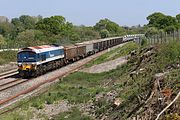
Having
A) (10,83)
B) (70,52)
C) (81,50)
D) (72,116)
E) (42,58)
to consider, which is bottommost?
(10,83)

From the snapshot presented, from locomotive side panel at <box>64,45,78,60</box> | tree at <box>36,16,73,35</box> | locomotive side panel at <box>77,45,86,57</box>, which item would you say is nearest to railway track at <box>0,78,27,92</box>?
locomotive side panel at <box>64,45,78,60</box>

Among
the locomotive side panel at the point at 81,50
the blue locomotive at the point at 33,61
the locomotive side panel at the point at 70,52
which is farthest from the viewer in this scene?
the locomotive side panel at the point at 81,50

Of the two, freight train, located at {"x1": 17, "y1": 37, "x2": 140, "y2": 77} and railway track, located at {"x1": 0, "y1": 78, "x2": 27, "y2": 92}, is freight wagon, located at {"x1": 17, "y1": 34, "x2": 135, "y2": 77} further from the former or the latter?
railway track, located at {"x1": 0, "y1": 78, "x2": 27, "y2": 92}

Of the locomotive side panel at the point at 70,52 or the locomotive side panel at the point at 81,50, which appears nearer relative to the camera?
the locomotive side panel at the point at 70,52

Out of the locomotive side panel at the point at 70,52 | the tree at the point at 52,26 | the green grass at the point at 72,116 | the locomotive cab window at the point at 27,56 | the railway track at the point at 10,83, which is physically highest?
the tree at the point at 52,26

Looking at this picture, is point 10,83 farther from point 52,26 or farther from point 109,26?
point 109,26

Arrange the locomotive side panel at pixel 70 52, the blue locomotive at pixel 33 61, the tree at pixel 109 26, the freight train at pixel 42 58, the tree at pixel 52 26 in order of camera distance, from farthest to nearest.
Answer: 1. the tree at pixel 109 26
2. the tree at pixel 52 26
3. the locomotive side panel at pixel 70 52
4. the freight train at pixel 42 58
5. the blue locomotive at pixel 33 61

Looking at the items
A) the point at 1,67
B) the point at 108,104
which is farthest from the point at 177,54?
the point at 1,67

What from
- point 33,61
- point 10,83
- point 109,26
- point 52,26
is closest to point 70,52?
point 33,61

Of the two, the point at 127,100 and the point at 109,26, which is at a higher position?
the point at 109,26

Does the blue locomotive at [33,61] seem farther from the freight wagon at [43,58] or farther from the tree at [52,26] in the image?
the tree at [52,26]

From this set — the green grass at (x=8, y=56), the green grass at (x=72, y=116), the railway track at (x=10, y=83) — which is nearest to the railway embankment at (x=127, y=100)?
the green grass at (x=72, y=116)

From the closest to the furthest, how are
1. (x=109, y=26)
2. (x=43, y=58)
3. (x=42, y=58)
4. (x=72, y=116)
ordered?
1. (x=72, y=116)
2. (x=42, y=58)
3. (x=43, y=58)
4. (x=109, y=26)

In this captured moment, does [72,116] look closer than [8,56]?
Yes
